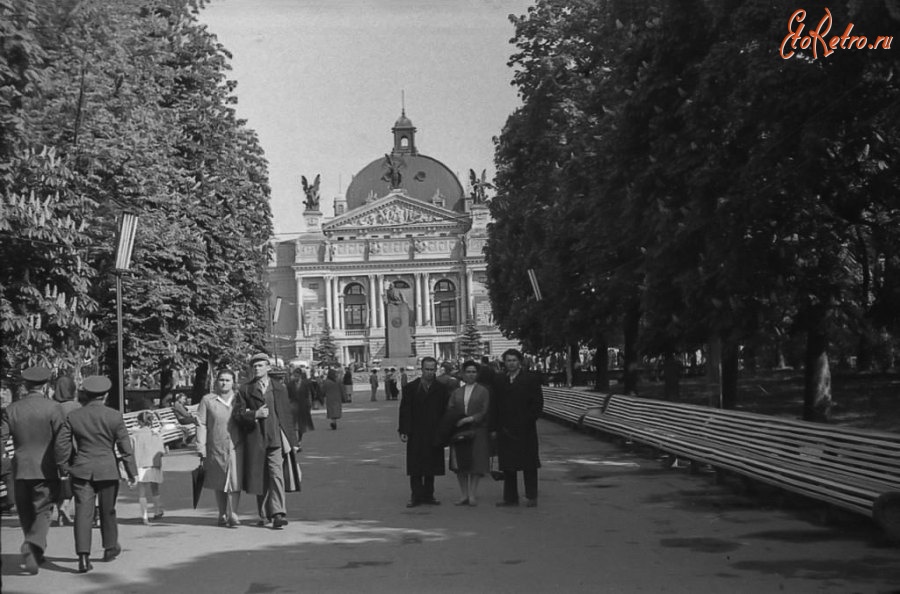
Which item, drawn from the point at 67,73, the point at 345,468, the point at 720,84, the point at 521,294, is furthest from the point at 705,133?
the point at 521,294

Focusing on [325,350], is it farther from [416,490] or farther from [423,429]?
[416,490]

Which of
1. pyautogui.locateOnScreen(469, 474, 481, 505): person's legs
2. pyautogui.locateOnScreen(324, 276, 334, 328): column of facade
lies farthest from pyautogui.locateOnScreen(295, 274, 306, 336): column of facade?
pyautogui.locateOnScreen(469, 474, 481, 505): person's legs

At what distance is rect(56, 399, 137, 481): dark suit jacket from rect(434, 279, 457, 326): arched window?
4513 inches

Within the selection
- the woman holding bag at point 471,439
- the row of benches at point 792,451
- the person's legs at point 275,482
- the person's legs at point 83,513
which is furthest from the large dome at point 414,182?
the person's legs at point 83,513

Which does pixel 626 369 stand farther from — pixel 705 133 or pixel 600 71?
pixel 705 133

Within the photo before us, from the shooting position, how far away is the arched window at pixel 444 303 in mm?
125081

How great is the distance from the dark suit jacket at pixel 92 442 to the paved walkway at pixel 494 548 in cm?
78

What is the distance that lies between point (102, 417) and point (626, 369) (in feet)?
66.1

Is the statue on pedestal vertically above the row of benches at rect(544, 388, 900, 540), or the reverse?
the statue on pedestal

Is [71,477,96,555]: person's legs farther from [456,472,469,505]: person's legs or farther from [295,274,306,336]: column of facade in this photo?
[295,274,306,336]: column of facade

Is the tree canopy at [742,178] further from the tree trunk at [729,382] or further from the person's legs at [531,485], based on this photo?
the person's legs at [531,485]

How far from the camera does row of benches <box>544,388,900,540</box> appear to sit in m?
9.58

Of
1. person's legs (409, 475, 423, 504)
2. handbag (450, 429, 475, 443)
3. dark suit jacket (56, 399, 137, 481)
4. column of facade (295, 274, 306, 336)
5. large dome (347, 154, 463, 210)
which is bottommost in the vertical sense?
person's legs (409, 475, 423, 504)

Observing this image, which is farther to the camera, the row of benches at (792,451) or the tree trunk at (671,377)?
the tree trunk at (671,377)
